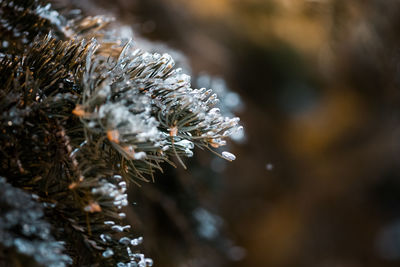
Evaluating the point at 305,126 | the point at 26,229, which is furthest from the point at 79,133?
the point at 305,126

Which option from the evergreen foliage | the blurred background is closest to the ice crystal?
the evergreen foliage

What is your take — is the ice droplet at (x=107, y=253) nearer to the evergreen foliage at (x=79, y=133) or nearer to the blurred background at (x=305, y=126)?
the evergreen foliage at (x=79, y=133)

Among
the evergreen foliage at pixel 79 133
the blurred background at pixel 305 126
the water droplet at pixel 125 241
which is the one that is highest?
the blurred background at pixel 305 126

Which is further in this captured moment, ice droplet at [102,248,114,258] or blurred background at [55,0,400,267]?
blurred background at [55,0,400,267]

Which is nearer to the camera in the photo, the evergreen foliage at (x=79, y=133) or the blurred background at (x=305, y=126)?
the evergreen foliage at (x=79, y=133)

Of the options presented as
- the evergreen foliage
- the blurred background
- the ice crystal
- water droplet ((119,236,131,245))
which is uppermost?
the blurred background

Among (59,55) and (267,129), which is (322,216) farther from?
(59,55)

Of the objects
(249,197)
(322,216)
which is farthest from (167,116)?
(322,216)

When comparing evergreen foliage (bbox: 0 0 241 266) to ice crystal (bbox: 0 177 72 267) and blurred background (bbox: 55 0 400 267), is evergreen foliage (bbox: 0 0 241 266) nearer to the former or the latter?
ice crystal (bbox: 0 177 72 267)

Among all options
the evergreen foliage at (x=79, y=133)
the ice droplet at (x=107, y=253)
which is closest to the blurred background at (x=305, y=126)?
the evergreen foliage at (x=79, y=133)

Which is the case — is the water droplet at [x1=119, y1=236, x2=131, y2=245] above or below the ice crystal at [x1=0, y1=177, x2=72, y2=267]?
above
